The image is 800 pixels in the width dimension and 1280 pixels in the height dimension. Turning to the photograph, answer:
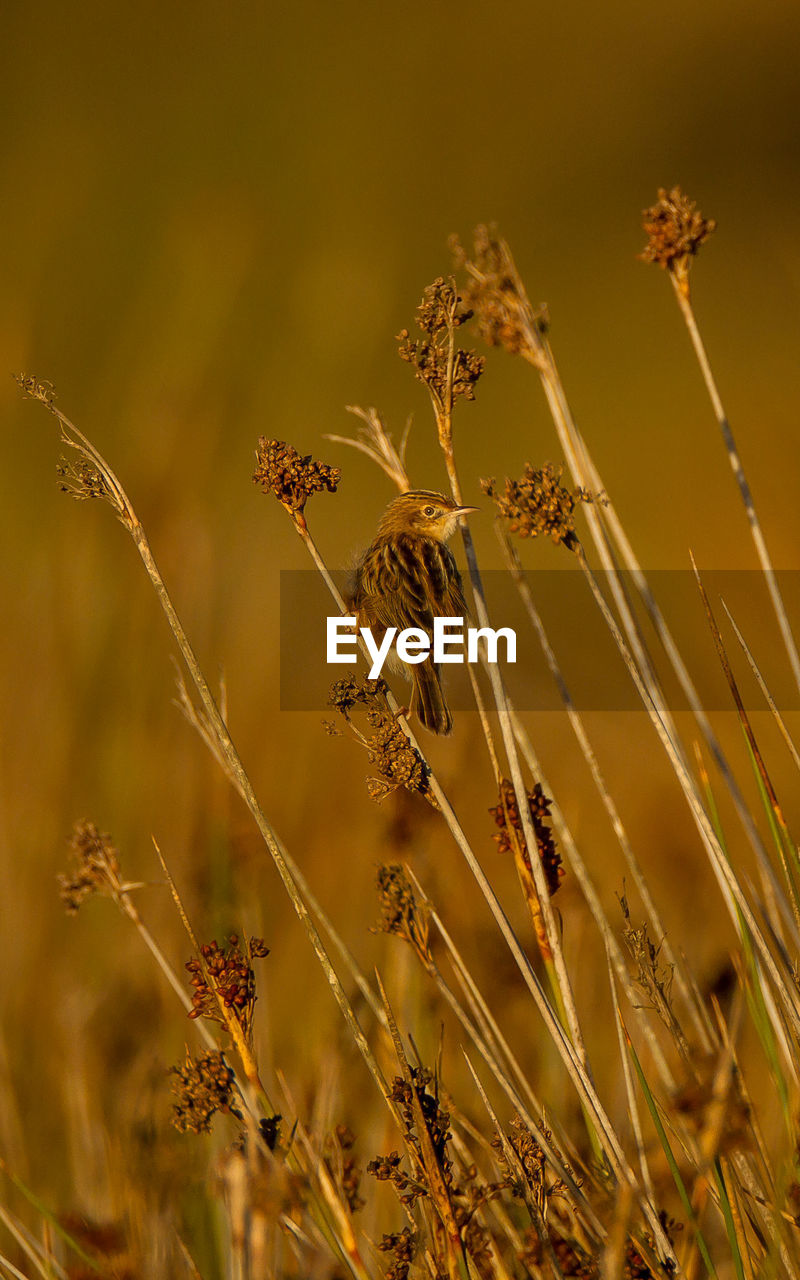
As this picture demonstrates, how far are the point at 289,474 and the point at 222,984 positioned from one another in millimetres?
847

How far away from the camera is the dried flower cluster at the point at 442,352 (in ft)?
6.18

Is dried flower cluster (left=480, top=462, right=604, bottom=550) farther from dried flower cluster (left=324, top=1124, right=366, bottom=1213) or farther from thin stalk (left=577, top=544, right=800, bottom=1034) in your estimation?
dried flower cluster (left=324, top=1124, right=366, bottom=1213)

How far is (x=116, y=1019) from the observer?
2.95 metres

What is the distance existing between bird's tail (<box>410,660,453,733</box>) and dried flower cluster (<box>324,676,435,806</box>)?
585mm

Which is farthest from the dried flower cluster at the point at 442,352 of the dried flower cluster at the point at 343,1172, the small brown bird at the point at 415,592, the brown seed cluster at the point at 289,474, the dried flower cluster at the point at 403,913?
the dried flower cluster at the point at 343,1172

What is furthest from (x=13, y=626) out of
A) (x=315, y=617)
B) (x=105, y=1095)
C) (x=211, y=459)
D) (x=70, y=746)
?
(x=105, y=1095)

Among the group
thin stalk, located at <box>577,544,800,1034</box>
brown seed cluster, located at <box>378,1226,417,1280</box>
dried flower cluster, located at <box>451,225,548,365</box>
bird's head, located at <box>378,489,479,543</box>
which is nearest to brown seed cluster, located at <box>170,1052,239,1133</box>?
brown seed cluster, located at <box>378,1226,417,1280</box>

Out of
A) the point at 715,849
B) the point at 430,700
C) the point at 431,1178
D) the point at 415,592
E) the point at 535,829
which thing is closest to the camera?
the point at 431,1178

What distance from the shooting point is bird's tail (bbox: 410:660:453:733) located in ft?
8.02

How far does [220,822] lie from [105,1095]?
2.54ft

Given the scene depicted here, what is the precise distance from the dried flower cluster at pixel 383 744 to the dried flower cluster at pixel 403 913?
17 cm

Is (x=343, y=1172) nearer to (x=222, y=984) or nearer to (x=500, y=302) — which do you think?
(x=222, y=984)

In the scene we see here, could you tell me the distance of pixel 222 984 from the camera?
1645 millimetres

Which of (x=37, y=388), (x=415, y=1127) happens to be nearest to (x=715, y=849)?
(x=415, y=1127)
